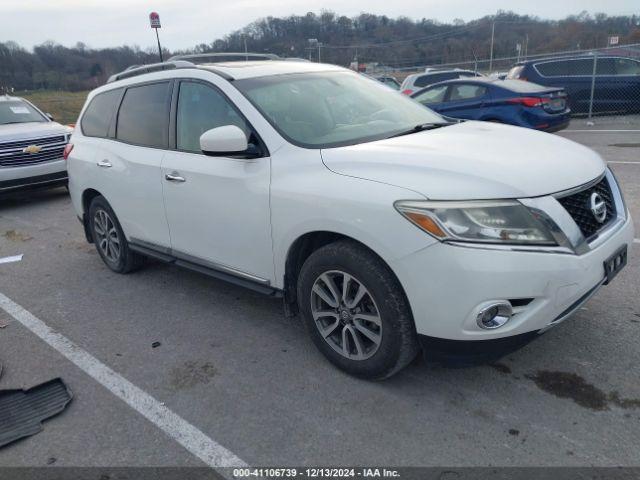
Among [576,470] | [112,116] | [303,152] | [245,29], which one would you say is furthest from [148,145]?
[245,29]

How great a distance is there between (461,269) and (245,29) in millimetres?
44889

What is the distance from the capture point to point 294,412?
2.92 m

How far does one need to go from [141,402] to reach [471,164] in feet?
7.49

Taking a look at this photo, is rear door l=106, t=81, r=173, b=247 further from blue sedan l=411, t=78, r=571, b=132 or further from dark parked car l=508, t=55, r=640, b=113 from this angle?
dark parked car l=508, t=55, r=640, b=113

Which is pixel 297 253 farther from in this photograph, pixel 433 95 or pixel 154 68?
pixel 433 95

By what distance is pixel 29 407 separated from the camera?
313 centimetres

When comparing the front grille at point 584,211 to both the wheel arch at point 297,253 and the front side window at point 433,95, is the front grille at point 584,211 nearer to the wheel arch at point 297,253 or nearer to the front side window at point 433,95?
the wheel arch at point 297,253

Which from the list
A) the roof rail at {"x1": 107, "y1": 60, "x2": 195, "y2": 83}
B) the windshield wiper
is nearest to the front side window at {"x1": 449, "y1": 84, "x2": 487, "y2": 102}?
the windshield wiper

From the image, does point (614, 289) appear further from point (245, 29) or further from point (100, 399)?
point (245, 29)

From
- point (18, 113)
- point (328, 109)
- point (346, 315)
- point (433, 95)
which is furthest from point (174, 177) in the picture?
point (433, 95)

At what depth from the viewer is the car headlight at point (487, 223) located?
8.27 feet

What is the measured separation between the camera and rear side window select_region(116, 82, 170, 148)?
13.8ft

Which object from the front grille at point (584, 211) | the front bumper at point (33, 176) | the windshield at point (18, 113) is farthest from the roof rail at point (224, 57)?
the windshield at point (18, 113)

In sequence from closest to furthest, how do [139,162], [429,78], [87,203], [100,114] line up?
[139,162]
[100,114]
[87,203]
[429,78]
